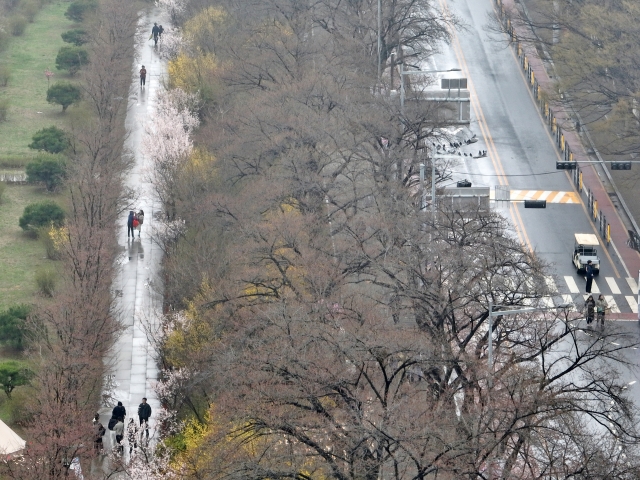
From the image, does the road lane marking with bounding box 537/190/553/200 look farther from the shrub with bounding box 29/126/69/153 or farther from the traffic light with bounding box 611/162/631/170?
the shrub with bounding box 29/126/69/153

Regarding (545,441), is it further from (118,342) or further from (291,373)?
(118,342)

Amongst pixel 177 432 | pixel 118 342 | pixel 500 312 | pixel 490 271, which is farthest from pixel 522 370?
pixel 118 342

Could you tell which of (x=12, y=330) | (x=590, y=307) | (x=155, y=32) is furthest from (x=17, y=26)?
(x=590, y=307)

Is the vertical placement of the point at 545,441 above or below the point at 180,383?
above

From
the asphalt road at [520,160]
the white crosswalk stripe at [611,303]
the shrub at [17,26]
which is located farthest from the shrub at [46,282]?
the shrub at [17,26]

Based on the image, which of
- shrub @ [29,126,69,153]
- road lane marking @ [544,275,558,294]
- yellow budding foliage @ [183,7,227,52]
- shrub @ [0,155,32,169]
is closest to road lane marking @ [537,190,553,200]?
road lane marking @ [544,275,558,294]

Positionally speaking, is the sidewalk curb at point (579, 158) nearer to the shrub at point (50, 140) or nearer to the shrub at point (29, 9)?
the shrub at point (50, 140)
